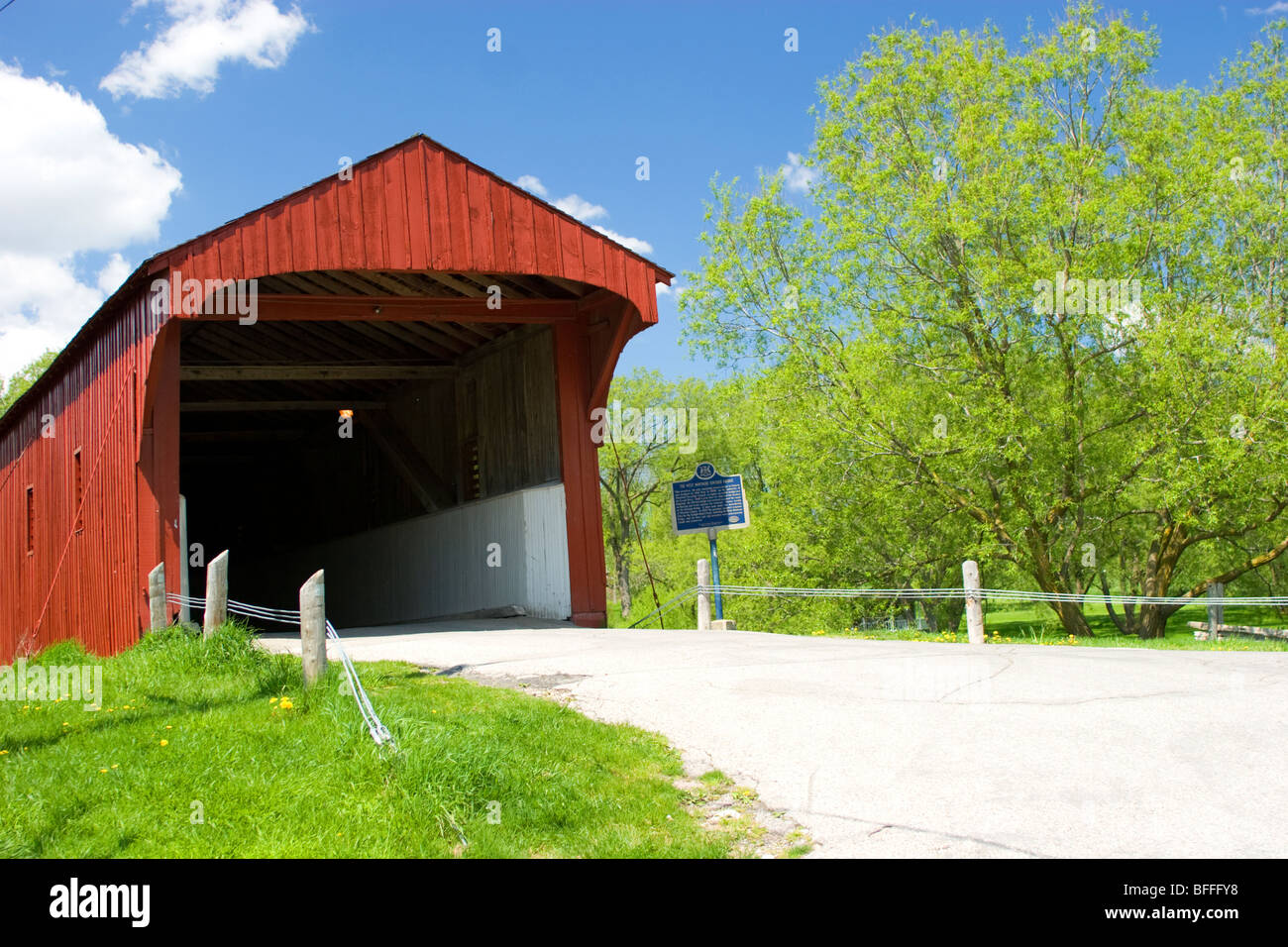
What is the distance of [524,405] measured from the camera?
1655 centimetres

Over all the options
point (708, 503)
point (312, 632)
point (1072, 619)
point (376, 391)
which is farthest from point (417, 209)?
point (1072, 619)

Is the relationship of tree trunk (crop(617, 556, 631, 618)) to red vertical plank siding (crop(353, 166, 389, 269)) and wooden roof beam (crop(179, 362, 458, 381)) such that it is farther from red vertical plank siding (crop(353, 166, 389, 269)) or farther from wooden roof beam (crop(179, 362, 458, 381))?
red vertical plank siding (crop(353, 166, 389, 269))

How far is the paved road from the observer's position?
4.78 meters

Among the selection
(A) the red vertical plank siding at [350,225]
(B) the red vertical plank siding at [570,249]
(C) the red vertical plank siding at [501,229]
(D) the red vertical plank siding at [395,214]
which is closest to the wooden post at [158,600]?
(A) the red vertical plank siding at [350,225]

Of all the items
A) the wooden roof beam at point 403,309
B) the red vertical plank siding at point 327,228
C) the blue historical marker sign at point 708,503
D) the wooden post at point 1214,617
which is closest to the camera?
the red vertical plank siding at point 327,228

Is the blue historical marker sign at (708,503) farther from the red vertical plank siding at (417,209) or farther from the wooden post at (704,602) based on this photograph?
the red vertical plank siding at (417,209)

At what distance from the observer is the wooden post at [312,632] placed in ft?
22.3

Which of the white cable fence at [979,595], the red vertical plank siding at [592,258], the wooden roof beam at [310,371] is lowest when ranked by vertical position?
the white cable fence at [979,595]

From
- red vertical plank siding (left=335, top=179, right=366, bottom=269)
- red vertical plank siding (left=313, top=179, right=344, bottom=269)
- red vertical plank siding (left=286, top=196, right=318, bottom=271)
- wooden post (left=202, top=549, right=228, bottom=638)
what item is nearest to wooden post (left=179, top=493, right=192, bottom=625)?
wooden post (left=202, top=549, right=228, bottom=638)

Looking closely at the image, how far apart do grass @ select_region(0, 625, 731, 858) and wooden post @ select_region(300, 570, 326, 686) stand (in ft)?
0.46

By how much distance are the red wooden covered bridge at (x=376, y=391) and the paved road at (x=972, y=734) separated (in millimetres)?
4232

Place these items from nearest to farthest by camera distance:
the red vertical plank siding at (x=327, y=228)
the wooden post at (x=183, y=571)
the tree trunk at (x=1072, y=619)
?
the wooden post at (x=183, y=571) < the red vertical plank siding at (x=327, y=228) < the tree trunk at (x=1072, y=619)

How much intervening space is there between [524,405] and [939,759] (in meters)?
11.5
